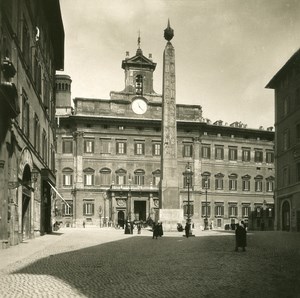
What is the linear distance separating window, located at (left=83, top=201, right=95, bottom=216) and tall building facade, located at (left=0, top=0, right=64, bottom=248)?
19.3 meters

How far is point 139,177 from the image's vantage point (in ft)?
169

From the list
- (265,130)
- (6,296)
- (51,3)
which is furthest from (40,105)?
(265,130)

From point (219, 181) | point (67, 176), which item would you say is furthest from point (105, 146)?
point (219, 181)

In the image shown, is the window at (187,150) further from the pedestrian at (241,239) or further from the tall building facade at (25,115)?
the pedestrian at (241,239)

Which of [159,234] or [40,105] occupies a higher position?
[40,105]

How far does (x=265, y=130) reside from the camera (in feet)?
188

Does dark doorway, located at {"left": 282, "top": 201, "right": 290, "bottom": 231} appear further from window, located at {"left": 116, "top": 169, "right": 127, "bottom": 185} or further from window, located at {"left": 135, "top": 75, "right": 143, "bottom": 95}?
window, located at {"left": 135, "top": 75, "right": 143, "bottom": 95}

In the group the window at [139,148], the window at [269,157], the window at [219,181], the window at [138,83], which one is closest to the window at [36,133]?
the window at [139,148]

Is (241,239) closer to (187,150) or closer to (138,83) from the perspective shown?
(187,150)

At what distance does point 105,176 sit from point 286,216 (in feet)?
71.0

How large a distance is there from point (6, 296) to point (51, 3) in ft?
65.4

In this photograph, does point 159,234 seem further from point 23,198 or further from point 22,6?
point 22,6

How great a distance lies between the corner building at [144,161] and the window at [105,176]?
10 centimetres

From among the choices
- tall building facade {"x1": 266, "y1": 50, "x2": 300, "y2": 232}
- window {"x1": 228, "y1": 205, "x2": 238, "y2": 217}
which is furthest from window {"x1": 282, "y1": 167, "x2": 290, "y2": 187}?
window {"x1": 228, "y1": 205, "x2": 238, "y2": 217}
